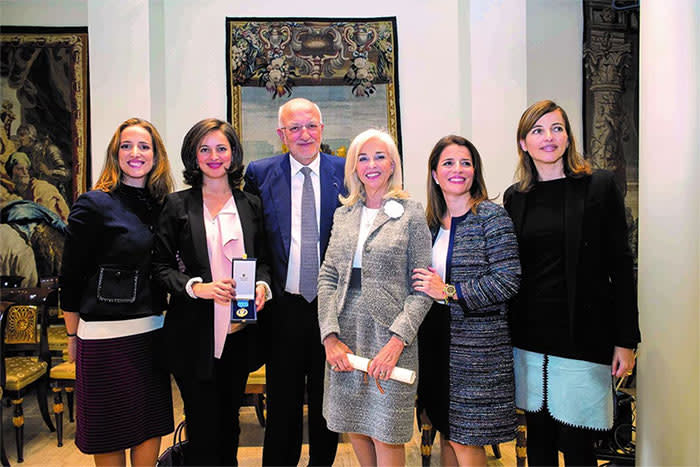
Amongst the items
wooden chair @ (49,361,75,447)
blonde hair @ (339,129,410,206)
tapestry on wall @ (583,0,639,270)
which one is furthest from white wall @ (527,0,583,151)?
wooden chair @ (49,361,75,447)

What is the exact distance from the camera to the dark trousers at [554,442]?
2.08m

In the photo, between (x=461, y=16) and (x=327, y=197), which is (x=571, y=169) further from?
(x=461, y=16)

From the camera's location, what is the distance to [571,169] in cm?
215

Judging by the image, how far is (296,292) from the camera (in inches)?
96.6

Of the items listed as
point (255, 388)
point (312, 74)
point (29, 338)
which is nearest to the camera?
point (255, 388)

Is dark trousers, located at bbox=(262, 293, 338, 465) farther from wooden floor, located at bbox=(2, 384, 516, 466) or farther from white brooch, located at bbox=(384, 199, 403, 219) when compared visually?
wooden floor, located at bbox=(2, 384, 516, 466)

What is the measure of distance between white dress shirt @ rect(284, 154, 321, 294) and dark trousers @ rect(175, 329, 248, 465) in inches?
12.6

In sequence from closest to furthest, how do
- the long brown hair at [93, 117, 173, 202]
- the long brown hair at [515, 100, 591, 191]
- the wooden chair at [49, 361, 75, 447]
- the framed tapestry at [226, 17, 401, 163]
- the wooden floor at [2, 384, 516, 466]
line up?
1. the long brown hair at [515, 100, 591, 191]
2. the long brown hair at [93, 117, 173, 202]
3. the wooden floor at [2, 384, 516, 466]
4. the wooden chair at [49, 361, 75, 447]
5. the framed tapestry at [226, 17, 401, 163]

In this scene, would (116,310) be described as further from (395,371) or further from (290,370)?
(395,371)

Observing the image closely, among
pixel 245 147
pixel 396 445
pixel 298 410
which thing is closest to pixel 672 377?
pixel 396 445

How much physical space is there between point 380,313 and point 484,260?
47cm

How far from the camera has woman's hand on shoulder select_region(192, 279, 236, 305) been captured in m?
2.16

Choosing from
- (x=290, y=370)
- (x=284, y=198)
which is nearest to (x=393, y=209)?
(x=284, y=198)

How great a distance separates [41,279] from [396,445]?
4027mm
